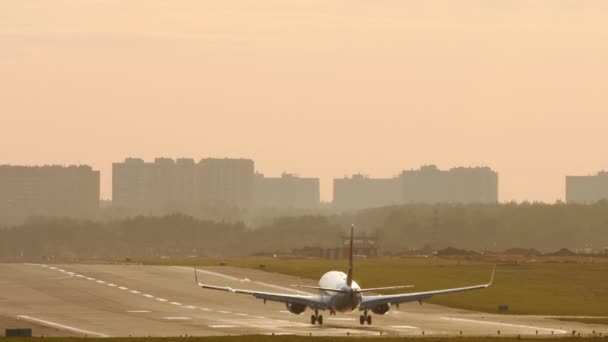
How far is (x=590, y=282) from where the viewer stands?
152375mm

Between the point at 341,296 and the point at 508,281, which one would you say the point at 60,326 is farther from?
the point at 508,281

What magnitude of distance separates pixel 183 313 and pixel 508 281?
50.8m

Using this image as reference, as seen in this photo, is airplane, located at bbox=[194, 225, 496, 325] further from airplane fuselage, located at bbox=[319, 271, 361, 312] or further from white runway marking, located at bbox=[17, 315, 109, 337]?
white runway marking, located at bbox=[17, 315, 109, 337]

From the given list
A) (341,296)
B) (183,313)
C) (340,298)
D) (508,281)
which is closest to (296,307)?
(340,298)

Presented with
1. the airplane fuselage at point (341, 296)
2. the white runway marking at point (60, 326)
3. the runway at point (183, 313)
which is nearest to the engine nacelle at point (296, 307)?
the runway at point (183, 313)

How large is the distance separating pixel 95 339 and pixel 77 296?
163 ft

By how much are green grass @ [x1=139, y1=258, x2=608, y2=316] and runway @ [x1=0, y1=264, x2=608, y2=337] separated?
6789 millimetres

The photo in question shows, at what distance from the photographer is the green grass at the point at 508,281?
124 metres

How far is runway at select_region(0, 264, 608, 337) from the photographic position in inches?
3708

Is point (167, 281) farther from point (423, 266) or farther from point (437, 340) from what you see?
point (437, 340)

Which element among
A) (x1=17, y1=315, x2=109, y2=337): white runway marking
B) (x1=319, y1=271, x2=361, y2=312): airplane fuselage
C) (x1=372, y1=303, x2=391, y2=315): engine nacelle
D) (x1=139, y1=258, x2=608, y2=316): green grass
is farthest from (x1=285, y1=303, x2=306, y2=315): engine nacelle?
(x1=139, y1=258, x2=608, y2=316): green grass

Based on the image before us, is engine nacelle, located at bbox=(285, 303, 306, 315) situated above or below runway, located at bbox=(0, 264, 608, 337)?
above

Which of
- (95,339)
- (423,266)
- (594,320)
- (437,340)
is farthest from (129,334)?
(423,266)

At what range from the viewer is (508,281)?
152375mm
